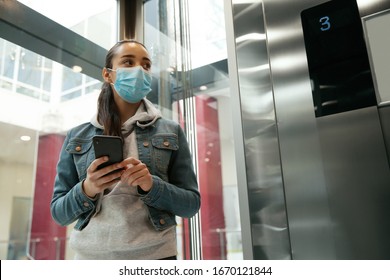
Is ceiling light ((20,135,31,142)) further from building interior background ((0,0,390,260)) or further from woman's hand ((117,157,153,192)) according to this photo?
woman's hand ((117,157,153,192))

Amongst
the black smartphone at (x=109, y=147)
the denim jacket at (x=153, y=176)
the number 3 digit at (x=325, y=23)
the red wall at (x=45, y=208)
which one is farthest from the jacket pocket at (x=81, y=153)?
the number 3 digit at (x=325, y=23)

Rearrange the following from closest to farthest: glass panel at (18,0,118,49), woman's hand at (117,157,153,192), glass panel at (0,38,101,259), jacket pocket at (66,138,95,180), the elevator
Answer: the elevator
woman's hand at (117,157,153,192)
jacket pocket at (66,138,95,180)
glass panel at (0,38,101,259)
glass panel at (18,0,118,49)

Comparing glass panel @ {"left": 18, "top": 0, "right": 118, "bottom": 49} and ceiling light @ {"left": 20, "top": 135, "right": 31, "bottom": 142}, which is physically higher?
glass panel @ {"left": 18, "top": 0, "right": 118, "bottom": 49}

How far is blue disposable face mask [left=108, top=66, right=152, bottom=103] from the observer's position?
2.67 feet

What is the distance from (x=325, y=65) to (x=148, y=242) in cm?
50

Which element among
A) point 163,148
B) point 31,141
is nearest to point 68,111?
point 31,141

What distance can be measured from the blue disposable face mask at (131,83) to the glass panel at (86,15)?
1.81 ft

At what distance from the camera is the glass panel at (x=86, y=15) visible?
1.17 m

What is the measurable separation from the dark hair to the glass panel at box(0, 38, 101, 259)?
27 centimetres

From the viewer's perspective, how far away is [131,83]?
0.81 m

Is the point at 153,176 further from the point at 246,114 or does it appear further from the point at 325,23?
the point at 325,23

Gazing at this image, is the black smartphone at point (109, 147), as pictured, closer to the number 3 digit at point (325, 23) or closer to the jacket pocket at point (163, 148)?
the jacket pocket at point (163, 148)

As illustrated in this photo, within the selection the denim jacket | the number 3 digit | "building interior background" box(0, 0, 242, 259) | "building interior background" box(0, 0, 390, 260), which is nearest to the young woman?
the denim jacket

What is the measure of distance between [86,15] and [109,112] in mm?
755
